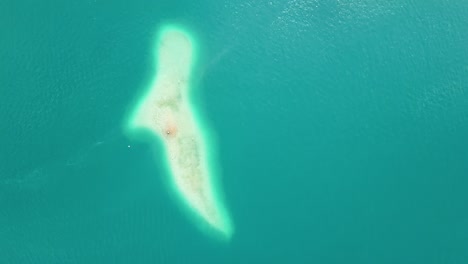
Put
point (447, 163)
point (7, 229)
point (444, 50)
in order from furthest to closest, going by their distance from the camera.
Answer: point (444, 50), point (447, 163), point (7, 229)

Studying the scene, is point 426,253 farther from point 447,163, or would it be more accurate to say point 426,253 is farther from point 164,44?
point 164,44

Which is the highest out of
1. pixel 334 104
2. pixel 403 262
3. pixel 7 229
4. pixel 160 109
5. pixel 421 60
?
pixel 421 60

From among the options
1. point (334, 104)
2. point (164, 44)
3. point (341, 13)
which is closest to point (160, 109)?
point (164, 44)

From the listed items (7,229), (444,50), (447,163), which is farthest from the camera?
(444,50)
